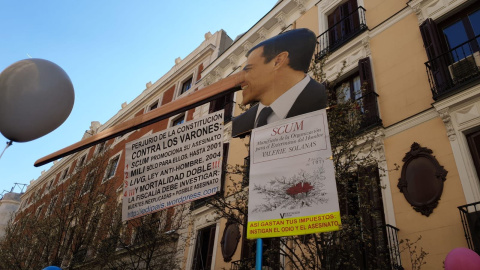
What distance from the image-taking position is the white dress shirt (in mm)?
4488

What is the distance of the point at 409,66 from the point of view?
982 cm

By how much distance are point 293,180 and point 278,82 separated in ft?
5.37

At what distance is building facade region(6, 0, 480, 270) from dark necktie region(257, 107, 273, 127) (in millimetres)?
3649

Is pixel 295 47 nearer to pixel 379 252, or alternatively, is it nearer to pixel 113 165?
pixel 379 252

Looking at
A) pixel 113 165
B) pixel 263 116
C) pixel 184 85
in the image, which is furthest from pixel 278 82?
pixel 113 165

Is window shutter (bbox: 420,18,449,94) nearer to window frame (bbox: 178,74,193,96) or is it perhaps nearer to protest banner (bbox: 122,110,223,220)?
protest banner (bbox: 122,110,223,220)

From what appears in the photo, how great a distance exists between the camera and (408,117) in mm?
9102

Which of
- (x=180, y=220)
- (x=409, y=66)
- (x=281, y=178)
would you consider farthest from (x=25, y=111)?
(x=180, y=220)

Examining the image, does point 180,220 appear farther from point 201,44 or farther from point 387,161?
point 201,44

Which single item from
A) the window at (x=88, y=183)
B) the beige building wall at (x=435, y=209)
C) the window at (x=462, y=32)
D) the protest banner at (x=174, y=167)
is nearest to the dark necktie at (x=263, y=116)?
the protest banner at (x=174, y=167)

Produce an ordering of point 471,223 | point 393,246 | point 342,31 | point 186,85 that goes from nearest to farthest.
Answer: point 471,223
point 393,246
point 342,31
point 186,85

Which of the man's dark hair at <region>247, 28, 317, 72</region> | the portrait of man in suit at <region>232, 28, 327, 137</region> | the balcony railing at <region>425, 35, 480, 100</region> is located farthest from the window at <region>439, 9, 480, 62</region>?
the portrait of man in suit at <region>232, 28, 327, 137</region>

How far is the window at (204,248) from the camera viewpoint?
43.9ft

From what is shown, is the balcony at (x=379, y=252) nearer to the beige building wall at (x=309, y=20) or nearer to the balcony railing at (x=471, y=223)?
the balcony railing at (x=471, y=223)
